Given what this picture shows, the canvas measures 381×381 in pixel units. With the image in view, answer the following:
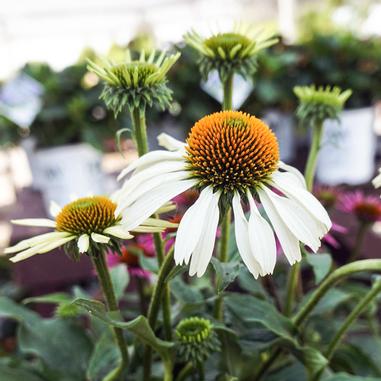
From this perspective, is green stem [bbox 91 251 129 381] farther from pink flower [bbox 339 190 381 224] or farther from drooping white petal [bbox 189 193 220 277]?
pink flower [bbox 339 190 381 224]

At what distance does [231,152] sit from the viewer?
28cm

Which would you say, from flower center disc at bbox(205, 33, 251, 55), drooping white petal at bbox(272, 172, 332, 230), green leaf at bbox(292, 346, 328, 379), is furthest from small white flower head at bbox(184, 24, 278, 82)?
green leaf at bbox(292, 346, 328, 379)

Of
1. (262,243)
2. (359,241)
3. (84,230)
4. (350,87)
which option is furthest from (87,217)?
(350,87)

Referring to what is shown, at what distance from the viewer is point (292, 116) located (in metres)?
0.96

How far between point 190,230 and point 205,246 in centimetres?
1

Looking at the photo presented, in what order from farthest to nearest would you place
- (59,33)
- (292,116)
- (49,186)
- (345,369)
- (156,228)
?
(59,33) < (292,116) < (49,186) < (345,369) < (156,228)

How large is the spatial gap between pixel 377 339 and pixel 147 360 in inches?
12.1

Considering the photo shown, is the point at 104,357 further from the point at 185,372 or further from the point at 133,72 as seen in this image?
the point at 133,72

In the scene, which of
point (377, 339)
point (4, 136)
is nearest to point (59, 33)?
point (4, 136)

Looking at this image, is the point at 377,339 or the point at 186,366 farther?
the point at 377,339

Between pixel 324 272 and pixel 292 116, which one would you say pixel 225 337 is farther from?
pixel 292 116

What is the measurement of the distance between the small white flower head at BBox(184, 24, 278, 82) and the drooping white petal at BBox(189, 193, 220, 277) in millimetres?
127

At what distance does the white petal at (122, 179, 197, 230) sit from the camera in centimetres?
25

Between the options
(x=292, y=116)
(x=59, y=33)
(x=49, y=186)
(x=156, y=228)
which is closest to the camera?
(x=156, y=228)
